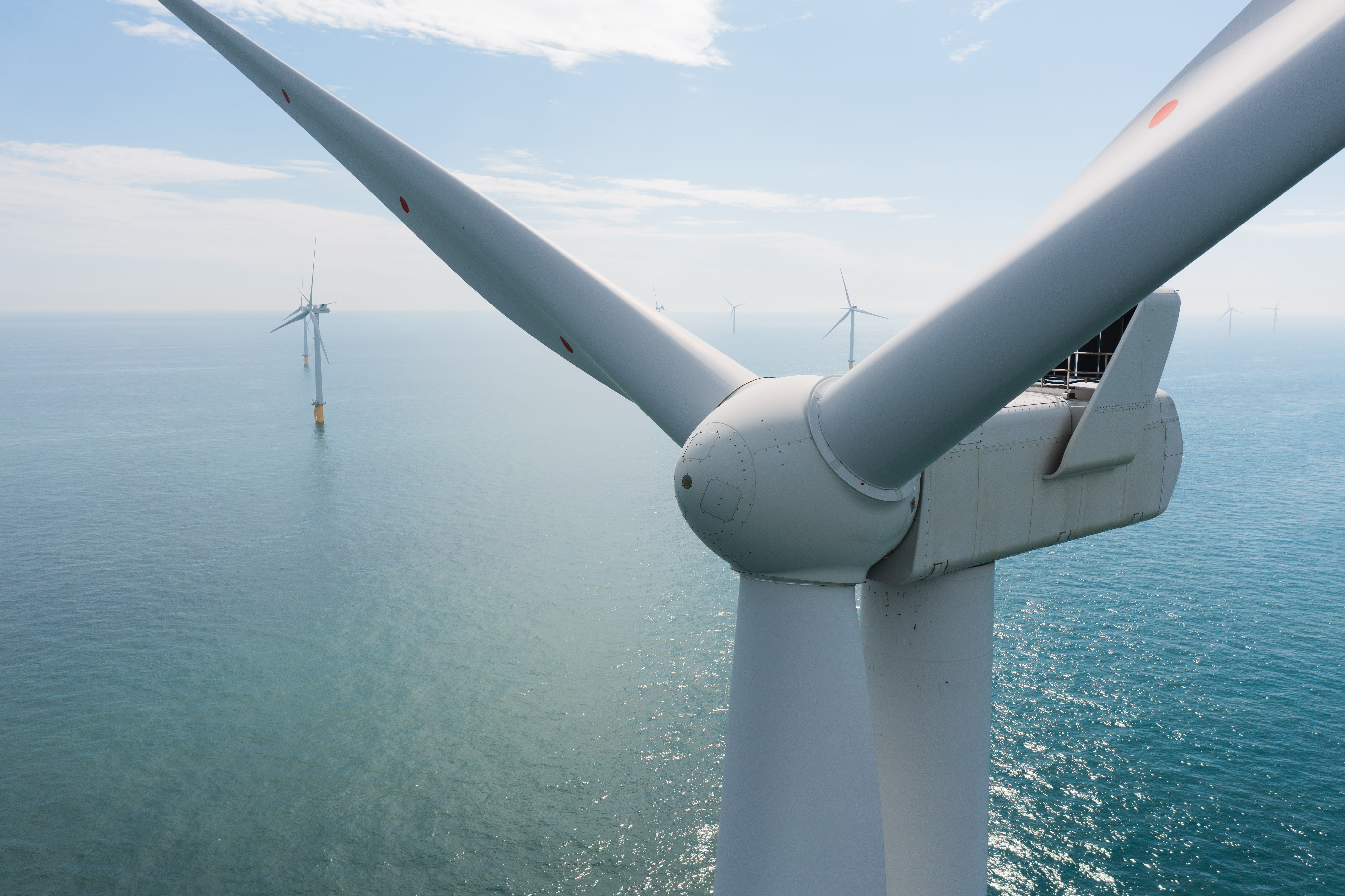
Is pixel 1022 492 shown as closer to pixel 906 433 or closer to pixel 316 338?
pixel 906 433

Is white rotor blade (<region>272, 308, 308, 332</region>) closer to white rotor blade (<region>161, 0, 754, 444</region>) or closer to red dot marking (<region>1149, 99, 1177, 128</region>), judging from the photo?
white rotor blade (<region>161, 0, 754, 444</region>)

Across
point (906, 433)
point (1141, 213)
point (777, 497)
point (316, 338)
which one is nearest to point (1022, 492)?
point (906, 433)

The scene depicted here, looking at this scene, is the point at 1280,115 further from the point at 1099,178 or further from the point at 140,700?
the point at 140,700

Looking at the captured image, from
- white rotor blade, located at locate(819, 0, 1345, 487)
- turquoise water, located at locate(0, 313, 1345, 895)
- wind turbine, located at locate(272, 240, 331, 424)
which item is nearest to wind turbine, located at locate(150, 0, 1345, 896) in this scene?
white rotor blade, located at locate(819, 0, 1345, 487)

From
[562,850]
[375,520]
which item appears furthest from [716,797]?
[375,520]

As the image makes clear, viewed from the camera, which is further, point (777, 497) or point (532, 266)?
point (532, 266)

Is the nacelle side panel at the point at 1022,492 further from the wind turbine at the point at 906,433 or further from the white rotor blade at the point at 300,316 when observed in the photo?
the white rotor blade at the point at 300,316
